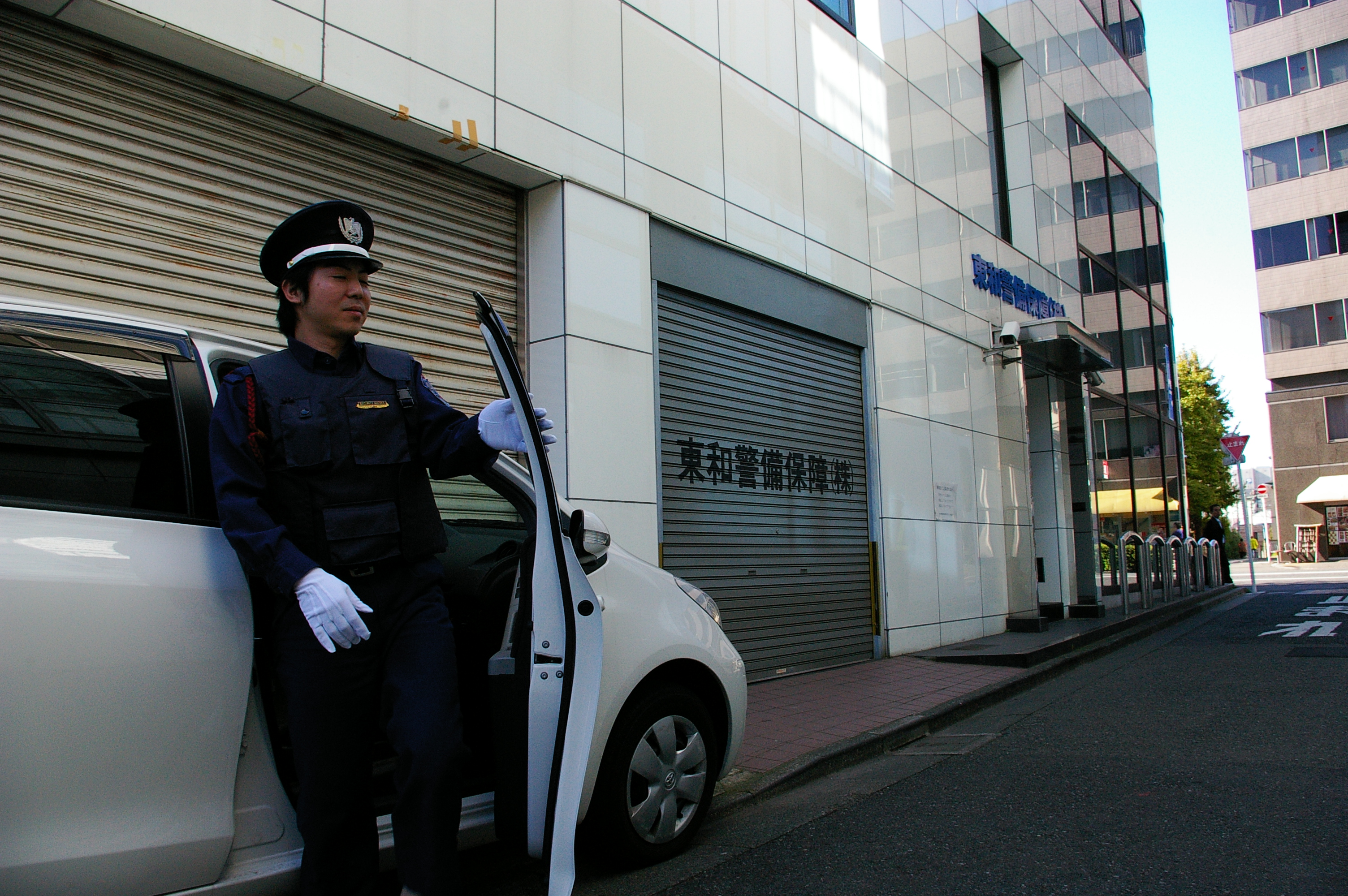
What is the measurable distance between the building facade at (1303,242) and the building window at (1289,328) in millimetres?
40

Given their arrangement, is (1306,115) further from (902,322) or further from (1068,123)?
(902,322)

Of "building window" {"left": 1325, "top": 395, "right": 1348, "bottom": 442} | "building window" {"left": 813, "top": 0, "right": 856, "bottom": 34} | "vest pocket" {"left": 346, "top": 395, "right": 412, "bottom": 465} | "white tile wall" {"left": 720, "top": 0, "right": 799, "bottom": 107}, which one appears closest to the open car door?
"vest pocket" {"left": 346, "top": 395, "right": 412, "bottom": 465}

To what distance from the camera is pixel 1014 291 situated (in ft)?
42.6

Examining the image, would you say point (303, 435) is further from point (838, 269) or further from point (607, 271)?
point (838, 269)

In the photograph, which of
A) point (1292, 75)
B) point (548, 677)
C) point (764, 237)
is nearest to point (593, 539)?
point (548, 677)

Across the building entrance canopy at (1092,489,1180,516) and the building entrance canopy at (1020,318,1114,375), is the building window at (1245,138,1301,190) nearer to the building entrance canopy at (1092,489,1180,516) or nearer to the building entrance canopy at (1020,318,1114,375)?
the building entrance canopy at (1092,489,1180,516)

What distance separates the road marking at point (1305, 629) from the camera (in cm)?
1039

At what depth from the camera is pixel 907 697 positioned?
678 cm

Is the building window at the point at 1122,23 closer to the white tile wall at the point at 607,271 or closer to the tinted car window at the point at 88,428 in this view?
the white tile wall at the point at 607,271

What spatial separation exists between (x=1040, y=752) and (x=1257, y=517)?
5054cm

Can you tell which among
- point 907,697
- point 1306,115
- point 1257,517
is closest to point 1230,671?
point 907,697

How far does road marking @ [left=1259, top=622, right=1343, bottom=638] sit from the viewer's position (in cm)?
1039

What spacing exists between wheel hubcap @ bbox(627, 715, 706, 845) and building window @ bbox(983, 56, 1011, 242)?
11978 mm

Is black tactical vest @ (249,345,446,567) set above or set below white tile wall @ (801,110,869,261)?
below
